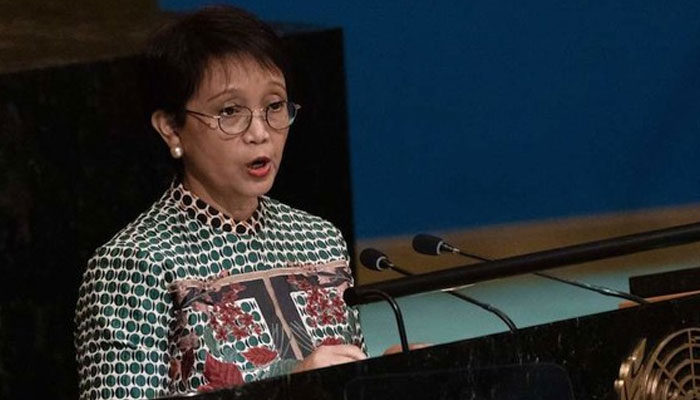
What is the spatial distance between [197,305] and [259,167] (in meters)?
0.27

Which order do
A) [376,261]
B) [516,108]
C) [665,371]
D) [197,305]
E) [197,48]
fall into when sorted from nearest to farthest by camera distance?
[665,371] < [376,261] < [197,305] < [197,48] < [516,108]

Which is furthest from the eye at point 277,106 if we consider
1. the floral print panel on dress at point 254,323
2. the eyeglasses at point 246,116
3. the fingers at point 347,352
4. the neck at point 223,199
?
the fingers at point 347,352

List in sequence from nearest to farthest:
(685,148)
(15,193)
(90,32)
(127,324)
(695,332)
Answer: (695,332) → (127,324) → (15,193) → (90,32) → (685,148)

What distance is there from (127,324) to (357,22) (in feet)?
10.7

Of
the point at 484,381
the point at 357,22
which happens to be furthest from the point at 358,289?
the point at 357,22

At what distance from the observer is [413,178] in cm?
621

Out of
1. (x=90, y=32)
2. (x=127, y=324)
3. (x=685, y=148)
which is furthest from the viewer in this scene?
(x=685, y=148)

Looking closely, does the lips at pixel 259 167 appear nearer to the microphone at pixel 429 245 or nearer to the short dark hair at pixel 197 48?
the short dark hair at pixel 197 48

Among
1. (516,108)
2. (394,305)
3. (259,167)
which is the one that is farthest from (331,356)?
(516,108)

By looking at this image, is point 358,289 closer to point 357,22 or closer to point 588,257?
point 588,257

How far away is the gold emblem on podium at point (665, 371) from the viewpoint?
94.9 inches

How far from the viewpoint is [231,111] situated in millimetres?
3062

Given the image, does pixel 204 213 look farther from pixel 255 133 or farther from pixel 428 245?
pixel 428 245

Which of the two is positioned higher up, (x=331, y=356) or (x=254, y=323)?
(x=254, y=323)
